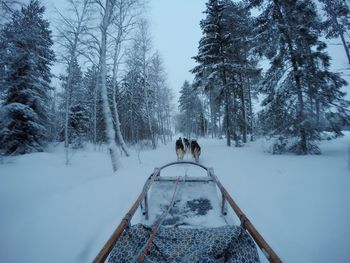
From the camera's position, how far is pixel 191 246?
2.11 m

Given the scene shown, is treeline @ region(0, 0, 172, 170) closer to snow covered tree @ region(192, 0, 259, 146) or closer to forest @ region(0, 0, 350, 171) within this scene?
forest @ region(0, 0, 350, 171)

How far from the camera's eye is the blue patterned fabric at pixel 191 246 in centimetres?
188

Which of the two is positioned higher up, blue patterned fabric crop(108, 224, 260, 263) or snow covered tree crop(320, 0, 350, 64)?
snow covered tree crop(320, 0, 350, 64)

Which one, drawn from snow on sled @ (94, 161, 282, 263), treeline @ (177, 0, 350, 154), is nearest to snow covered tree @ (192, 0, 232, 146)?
treeline @ (177, 0, 350, 154)

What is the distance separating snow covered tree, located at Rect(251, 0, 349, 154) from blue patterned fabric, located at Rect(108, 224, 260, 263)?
9.52 m

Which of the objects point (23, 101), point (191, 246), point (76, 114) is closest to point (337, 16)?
point (191, 246)

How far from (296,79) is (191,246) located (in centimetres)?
1127

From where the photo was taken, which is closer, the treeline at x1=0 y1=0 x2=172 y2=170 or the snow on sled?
the snow on sled

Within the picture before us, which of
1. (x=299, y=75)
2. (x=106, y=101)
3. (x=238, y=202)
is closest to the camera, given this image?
(x=238, y=202)

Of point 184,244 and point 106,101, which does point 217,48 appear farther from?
point 184,244

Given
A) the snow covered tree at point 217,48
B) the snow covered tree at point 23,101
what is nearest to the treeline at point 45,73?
the snow covered tree at point 23,101

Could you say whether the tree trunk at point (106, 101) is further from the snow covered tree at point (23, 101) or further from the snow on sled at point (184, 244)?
the snow on sled at point (184, 244)

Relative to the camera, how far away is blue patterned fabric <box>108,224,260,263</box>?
1.88 meters

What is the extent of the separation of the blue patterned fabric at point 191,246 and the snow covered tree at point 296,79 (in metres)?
9.52
